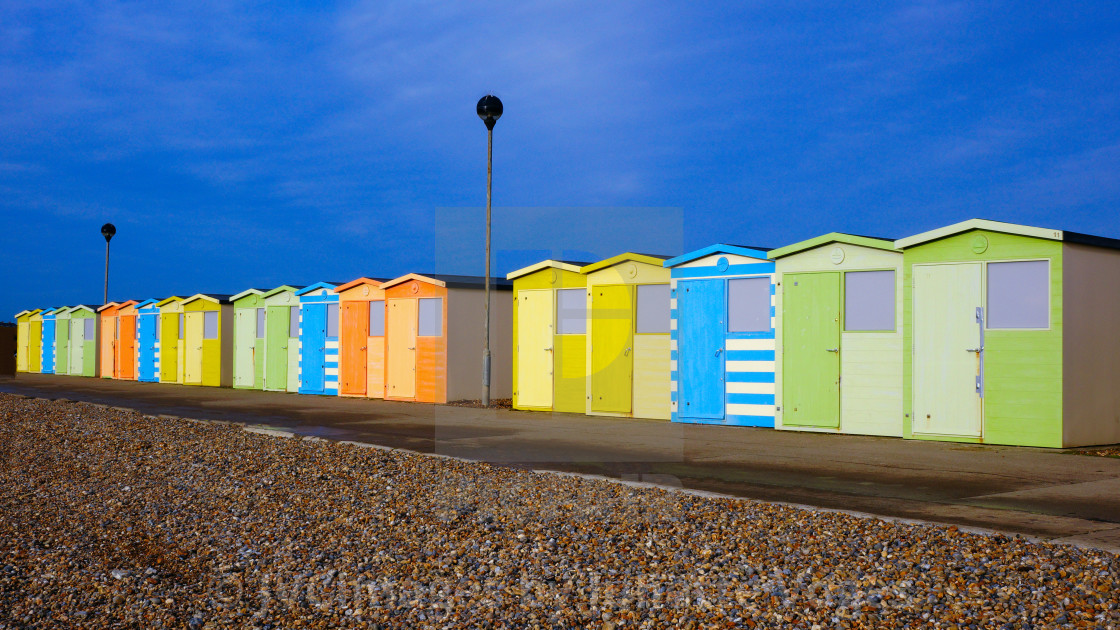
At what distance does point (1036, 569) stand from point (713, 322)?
903 cm

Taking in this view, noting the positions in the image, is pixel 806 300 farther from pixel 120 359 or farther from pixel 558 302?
pixel 120 359

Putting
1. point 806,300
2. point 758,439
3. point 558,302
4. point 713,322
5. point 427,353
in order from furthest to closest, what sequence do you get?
point 427,353, point 558,302, point 713,322, point 806,300, point 758,439

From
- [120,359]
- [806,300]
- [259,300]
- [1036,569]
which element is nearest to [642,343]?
[806,300]

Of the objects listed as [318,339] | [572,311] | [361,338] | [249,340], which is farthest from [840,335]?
[249,340]

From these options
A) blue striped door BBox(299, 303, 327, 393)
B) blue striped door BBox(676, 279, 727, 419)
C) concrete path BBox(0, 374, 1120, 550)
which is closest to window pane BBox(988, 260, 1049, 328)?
concrete path BBox(0, 374, 1120, 550)

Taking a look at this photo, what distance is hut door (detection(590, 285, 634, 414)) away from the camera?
14383 mm

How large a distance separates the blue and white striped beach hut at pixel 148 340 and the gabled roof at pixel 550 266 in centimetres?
1562

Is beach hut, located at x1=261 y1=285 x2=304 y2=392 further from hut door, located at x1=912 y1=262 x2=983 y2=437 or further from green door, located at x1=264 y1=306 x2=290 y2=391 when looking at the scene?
hut door, located at x1=912 y1=262 x2=983 y2=437

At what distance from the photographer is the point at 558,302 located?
51.3ft

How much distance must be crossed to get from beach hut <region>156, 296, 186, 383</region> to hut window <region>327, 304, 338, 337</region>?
25.2 feet

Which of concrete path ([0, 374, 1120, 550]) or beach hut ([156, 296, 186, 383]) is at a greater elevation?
beach hut ([156, 296, 186, 383])

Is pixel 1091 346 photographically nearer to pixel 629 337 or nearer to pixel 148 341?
pixel 629 337

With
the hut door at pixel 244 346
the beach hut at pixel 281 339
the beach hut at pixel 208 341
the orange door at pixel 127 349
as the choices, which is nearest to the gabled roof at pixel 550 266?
the beach hut at pixel 281 339

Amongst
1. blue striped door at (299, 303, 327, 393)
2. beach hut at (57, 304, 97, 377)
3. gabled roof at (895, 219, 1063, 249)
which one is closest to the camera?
gabled roof at (895, 219, 1063, 249)
